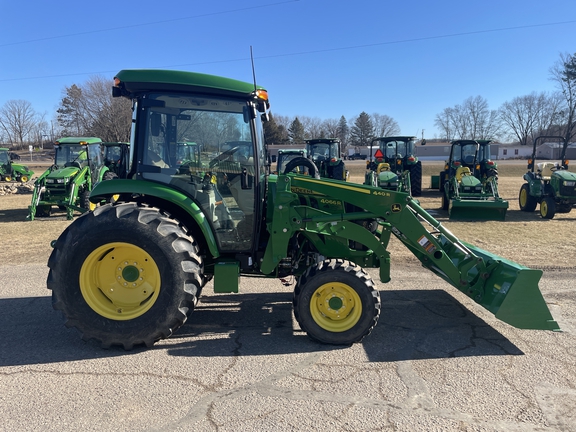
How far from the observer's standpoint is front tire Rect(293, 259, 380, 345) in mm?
3912

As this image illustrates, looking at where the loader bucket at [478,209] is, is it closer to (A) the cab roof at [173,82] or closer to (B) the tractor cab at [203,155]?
(B) the tractor cab at [203,155]

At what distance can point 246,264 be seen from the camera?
4.32 meters

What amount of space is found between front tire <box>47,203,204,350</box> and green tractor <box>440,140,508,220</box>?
941cm

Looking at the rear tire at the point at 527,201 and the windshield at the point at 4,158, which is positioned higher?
the windshield at the point at 4,158

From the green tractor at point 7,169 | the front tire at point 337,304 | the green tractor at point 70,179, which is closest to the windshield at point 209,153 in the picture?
the front tire at point 337,304

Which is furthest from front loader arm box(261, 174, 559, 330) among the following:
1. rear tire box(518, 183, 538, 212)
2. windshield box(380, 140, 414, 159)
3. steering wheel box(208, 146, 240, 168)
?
windshield box(380, 140, 414, 159)

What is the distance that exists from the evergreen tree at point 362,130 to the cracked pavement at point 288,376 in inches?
3485

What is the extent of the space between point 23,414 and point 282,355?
1997mm

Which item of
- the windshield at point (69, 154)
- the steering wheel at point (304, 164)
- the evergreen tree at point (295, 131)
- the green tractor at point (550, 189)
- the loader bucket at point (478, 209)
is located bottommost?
the loader bucket at point (478, 209)

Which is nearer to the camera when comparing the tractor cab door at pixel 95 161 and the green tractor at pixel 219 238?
the green tractor at pixel 219 238

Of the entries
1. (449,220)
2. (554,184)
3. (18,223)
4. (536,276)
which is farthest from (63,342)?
(554,184)

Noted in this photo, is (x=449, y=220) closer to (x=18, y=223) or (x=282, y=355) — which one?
(x=282, y=355)

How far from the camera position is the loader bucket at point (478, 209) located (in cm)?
1116

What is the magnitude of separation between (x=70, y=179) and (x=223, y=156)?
10.4 meters
